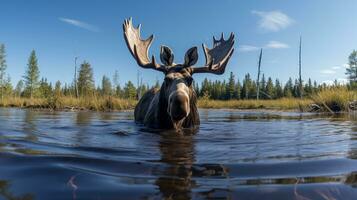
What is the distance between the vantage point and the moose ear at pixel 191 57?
6075 mm

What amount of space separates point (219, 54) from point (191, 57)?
2.10 m

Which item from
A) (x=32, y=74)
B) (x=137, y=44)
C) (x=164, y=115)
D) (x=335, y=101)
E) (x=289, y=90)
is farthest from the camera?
(x=289, y=90)

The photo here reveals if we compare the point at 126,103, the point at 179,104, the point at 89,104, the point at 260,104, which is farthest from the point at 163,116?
the point at 260,104

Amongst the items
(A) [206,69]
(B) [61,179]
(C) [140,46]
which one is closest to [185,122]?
(A) [206,69]

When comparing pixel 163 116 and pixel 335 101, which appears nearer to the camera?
pixel 163 116

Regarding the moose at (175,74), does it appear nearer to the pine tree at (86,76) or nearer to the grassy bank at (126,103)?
the grassy bank at (126,103)

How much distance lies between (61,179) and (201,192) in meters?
0.83

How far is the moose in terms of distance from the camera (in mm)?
4988

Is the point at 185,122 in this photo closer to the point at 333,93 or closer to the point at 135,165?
the point at 135,165

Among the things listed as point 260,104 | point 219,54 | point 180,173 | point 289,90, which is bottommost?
point 180,173

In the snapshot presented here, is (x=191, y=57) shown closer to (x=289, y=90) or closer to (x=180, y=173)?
(x=180, y=173)

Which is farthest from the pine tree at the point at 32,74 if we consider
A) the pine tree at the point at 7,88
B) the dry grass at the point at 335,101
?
the dry grass at the point at 335,101

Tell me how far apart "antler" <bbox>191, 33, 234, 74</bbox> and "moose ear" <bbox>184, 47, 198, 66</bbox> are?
1.64 ft

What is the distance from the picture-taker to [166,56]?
21.0 ft
